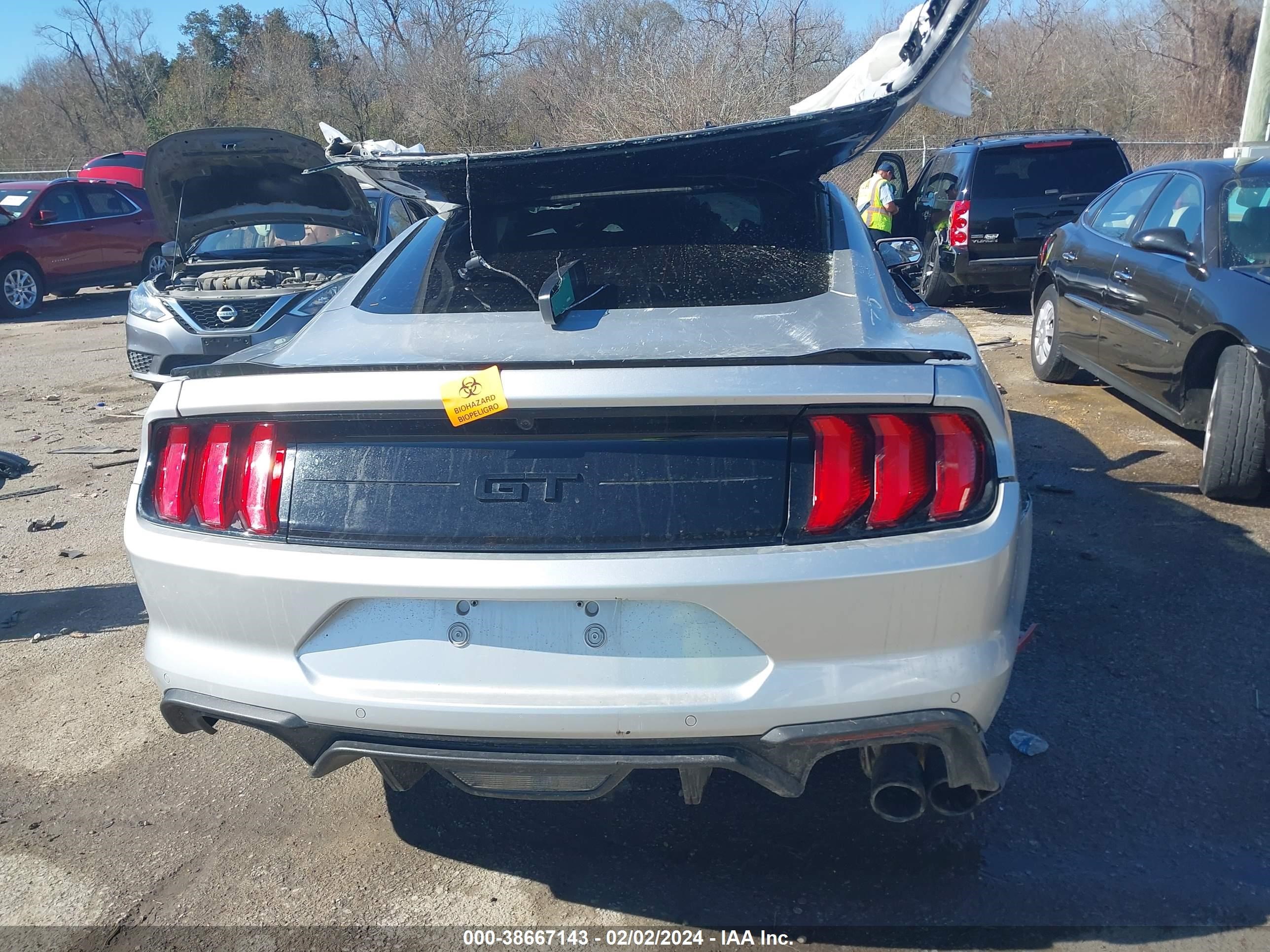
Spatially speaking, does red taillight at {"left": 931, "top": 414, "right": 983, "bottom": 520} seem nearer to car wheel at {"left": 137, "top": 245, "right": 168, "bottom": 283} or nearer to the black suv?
the black suv

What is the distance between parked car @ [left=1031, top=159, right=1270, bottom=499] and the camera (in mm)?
4996

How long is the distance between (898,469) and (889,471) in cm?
2

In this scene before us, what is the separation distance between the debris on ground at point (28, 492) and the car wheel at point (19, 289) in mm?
9770

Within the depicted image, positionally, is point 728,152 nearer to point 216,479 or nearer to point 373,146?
point 373,146

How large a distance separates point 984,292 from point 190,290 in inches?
335

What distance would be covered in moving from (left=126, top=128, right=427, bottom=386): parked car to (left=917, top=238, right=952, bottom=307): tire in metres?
5.67

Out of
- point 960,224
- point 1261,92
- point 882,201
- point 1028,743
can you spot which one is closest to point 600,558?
point 1028,743

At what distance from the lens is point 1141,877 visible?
2639 millimetres

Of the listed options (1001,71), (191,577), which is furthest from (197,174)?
(1001,71)

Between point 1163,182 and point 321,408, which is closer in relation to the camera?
point 321,408

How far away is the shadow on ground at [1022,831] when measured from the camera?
257 centimetres

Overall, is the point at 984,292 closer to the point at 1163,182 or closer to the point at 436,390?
the point at 1163,182

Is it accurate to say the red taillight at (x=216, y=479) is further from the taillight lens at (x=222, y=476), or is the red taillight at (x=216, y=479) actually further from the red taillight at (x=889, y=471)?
the red taillight at (x=889, y=471)

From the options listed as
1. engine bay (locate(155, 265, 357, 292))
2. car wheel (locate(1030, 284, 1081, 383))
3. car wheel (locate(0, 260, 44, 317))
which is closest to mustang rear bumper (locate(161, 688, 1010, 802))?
car wheel (locate(1030, 284, 1081, 383))
